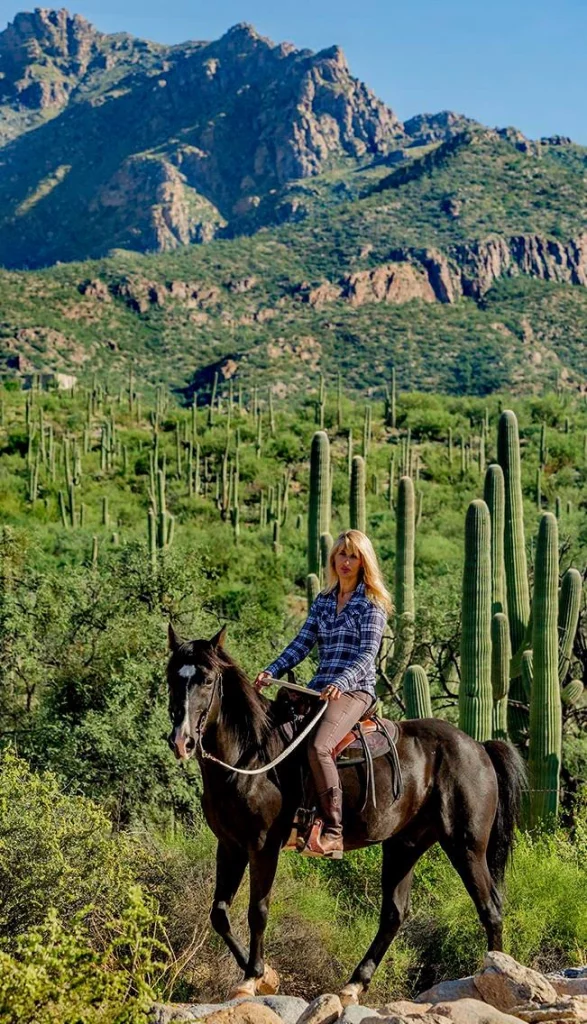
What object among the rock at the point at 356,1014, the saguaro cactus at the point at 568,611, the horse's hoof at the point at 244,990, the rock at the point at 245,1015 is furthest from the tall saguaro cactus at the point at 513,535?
the rock at the point at 245,1015

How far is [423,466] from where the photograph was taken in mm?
43781

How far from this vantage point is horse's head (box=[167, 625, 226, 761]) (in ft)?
17.5

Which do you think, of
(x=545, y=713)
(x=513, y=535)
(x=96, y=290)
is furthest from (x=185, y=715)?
(x=96, y=290)

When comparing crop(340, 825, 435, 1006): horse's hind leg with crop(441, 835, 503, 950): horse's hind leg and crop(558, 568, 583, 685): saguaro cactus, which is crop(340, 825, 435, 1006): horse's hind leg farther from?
crop(558, 568, 583, 685): saguaro cactus

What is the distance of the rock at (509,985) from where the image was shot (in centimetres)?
527

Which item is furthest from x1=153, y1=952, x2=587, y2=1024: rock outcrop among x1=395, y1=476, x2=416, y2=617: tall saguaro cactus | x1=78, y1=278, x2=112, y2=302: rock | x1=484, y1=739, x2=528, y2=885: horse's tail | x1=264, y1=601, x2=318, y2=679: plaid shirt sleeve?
x1=78, y1=278, x2=112, y2=302: rock

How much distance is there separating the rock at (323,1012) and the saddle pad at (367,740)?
4.09ft

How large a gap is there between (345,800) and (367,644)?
0.85 metres

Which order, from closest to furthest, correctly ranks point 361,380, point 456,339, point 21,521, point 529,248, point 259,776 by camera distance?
point 259,776 → point 21,521 → point 361,380 → point 456,339 → point 529,248

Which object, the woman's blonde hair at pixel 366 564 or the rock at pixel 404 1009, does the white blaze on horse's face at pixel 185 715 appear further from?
the rock at pixel 404 1009

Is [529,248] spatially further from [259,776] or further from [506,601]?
[259,776]

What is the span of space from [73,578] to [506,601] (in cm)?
738

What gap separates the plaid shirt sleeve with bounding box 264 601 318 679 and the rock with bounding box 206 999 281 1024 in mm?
1674

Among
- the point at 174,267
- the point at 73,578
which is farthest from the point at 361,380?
the point at 73,578
